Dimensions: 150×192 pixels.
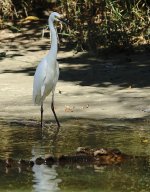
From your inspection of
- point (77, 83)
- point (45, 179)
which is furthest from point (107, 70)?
point (45, 179)

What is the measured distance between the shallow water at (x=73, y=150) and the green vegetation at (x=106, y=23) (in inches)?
219

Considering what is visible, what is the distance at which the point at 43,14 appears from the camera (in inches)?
755

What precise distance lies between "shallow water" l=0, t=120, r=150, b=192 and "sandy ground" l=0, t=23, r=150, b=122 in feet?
2.76

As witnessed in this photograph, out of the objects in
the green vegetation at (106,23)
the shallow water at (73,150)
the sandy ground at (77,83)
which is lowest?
the sandy ground at (77,83)

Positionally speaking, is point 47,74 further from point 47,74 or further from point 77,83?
point 77,83

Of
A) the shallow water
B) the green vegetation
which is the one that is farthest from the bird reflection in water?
the green vegetation

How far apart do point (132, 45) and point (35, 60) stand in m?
2.10

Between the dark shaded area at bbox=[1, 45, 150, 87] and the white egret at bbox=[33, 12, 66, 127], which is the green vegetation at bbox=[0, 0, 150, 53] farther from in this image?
the white egret at bbox=[33, 12, 66, 127]

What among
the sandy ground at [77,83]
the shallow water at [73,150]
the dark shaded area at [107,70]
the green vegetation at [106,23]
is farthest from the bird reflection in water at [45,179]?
the green vegetation at [106,23]

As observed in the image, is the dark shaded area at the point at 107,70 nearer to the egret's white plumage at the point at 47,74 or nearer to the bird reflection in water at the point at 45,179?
the egret's white plumage at the point at 47,74

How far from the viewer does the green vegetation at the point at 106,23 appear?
15.8m

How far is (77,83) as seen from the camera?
13945mm

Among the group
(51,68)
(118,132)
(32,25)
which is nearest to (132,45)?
(32,25)

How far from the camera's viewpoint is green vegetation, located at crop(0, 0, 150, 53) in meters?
15.8
